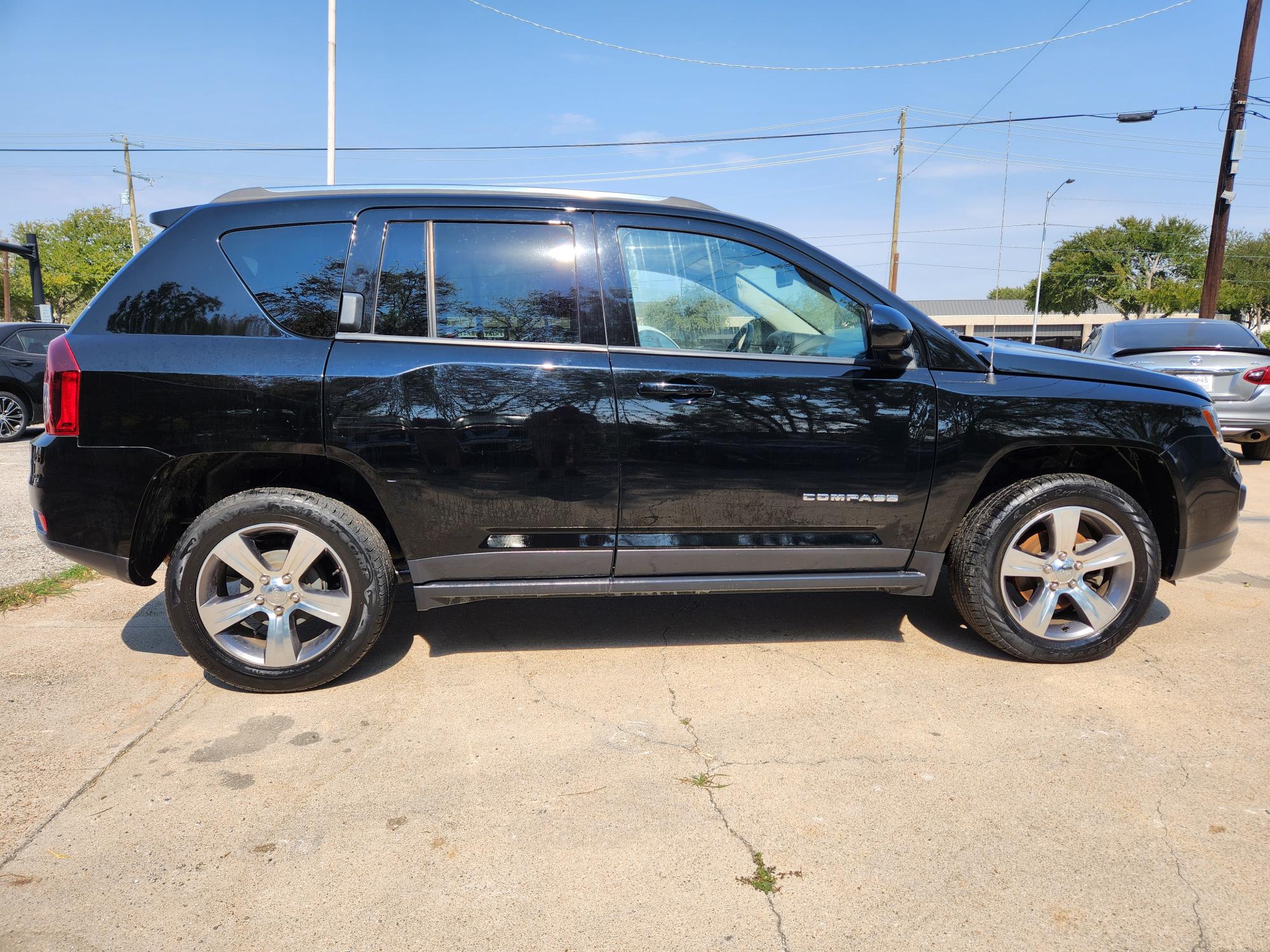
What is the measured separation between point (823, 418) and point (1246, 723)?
1.85 m

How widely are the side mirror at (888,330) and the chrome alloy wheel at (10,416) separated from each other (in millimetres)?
12049

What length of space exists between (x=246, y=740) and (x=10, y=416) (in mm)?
10863

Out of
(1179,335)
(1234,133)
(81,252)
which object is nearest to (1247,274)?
(1234,133)

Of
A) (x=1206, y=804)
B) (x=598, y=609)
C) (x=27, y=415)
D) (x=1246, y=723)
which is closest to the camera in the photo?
(x=1206, y=804)

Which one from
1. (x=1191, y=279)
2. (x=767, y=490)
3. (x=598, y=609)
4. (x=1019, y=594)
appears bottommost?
(x=598, y=609)

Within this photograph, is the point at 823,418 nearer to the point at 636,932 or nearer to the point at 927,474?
the point at 927,474

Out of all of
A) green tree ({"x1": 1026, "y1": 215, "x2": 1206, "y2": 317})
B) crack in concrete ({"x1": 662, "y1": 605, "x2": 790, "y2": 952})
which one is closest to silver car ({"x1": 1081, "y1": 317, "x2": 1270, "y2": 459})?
crack in concrete ({"x1": 662, "y1": 605, "x2": 790, "y2": 952})

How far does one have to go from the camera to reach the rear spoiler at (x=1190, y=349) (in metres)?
8.32

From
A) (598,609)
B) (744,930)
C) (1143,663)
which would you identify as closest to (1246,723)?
(1143,663)

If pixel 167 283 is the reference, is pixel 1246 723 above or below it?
below

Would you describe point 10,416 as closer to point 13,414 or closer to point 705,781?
point 13,414

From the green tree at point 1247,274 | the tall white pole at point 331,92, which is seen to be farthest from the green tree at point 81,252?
the green tree at point 1247,274

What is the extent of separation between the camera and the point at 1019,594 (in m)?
3.47

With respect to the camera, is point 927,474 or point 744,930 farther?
point 927,474
